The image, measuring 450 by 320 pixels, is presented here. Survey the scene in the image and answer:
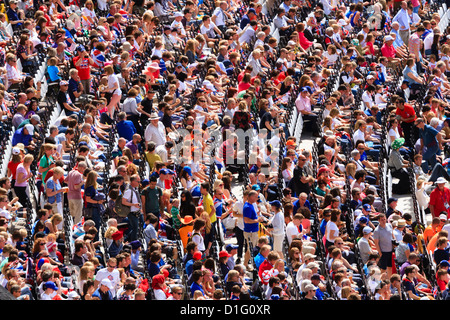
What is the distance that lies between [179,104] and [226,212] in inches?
178

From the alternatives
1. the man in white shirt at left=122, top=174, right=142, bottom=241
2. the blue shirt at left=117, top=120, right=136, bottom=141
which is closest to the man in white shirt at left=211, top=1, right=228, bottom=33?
the blue shirt at left=117, top=120, right=136, bottom=141

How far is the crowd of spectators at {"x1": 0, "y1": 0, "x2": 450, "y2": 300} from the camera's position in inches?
555

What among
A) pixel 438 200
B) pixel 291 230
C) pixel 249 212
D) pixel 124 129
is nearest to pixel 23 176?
pixel 124 129

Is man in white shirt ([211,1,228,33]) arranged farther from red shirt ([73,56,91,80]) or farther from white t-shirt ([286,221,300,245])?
white t-shirt ([286,221,300,245])

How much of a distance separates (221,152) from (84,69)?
11.5ft

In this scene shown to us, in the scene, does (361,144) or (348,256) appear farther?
(361,144)

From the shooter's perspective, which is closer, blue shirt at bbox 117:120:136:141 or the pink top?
blue shirt at bbox 117:120:136:141

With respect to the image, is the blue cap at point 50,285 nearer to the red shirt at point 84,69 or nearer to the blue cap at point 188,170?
the blue cap at point 188,170

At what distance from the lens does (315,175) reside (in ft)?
58.1

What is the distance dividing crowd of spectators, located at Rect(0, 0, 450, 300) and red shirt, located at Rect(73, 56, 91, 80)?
0.05 m

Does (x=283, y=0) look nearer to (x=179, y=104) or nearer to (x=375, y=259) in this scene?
(x=179, y=104)

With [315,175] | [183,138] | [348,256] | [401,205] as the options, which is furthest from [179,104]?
[348,256]

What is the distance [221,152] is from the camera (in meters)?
18.3

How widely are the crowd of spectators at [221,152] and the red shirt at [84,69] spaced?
49 mm
